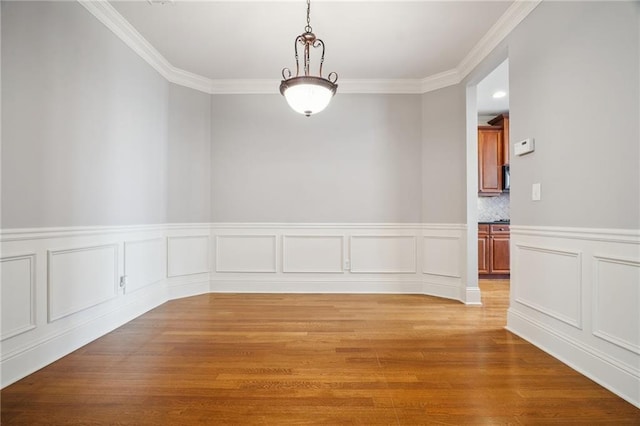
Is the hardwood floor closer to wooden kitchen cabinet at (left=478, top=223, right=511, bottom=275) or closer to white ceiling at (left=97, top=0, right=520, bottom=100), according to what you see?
wooden kitchen cabinet at (left=478, top=223, right=511, bottom=275)

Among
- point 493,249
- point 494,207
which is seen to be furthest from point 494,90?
point 493,249

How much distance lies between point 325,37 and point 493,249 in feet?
13.6

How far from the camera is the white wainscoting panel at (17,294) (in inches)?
76.2

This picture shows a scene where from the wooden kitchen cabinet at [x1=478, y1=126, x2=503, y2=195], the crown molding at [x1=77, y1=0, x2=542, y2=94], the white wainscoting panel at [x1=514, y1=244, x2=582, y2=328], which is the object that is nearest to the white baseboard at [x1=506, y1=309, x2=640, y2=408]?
the white wainscoting panel at [x1=514, y1=244, x2=582, y2=328]

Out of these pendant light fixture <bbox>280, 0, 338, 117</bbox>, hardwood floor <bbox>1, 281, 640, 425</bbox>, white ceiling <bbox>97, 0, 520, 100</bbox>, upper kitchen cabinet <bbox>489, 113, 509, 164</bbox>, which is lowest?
hardwood floor <bbox>1, 281, 640, 425</bbox>

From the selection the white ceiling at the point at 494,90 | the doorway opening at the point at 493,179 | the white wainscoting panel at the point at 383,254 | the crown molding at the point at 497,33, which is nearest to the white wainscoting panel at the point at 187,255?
the white wainscoting panel at the point at 383,254

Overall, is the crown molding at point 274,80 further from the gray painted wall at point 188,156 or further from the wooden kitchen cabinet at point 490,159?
the wooden kitchen cabinet at point 490,159

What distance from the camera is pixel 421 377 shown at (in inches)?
78.9

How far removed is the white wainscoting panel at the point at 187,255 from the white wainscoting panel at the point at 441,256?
2.86 metres

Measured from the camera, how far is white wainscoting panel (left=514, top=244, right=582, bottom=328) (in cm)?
215

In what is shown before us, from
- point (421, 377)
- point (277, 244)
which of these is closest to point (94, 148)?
point (277, 244)

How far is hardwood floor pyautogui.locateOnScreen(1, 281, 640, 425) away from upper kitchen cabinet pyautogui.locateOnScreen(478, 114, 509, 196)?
10.1 feet

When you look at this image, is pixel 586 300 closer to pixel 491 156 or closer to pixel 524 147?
pixel 524 147

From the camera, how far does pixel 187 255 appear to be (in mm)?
4078
